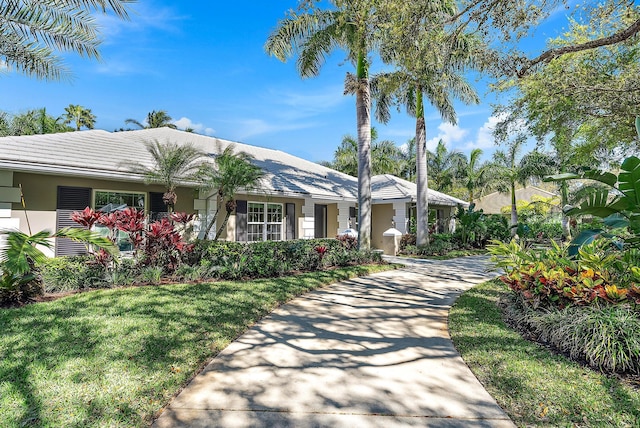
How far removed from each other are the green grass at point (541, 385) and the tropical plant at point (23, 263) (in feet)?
23.5

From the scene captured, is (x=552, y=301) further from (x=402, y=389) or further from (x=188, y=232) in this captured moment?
(x=188, y=232)

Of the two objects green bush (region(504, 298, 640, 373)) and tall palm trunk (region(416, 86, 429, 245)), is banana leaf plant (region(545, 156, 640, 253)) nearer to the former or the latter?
green bush (region(504, 298, 640, 373))

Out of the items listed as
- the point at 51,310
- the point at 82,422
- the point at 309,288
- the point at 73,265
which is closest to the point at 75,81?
the point at 73,265

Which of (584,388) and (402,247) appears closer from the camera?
(584,388)

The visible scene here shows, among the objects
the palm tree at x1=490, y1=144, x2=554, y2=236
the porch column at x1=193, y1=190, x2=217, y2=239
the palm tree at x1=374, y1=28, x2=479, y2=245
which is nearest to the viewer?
the porch column at x1=193, y1=190, x2=217, y2=239

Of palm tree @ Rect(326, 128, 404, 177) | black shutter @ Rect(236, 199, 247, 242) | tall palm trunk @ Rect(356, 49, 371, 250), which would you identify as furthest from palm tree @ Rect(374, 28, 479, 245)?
palm tree @ Rect(326, 128, 404, 177)

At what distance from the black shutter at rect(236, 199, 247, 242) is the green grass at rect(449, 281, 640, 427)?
9.37 metres

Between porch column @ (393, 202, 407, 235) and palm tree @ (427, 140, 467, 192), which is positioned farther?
palm tree @ (427, 140, 467, 192)

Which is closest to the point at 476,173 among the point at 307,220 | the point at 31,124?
the point at 307,220

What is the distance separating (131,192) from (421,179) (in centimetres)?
1276

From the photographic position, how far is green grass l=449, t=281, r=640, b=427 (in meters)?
3.06

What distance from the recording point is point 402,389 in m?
3.62

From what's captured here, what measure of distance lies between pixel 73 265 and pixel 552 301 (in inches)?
380

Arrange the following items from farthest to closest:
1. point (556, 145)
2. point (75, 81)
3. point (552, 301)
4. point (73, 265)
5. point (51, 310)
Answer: point (556, 145) → point (75, 81) → point (73, 265) → point (51, 310) → point (552, 301)
